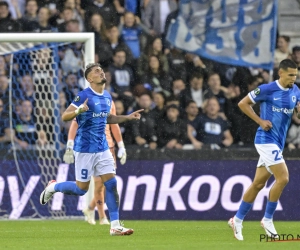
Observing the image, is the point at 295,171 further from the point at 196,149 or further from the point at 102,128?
the point at 102,128

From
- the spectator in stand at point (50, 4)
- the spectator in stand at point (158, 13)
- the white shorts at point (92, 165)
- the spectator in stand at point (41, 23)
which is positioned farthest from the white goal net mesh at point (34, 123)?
the white shorts at point (92, 165)

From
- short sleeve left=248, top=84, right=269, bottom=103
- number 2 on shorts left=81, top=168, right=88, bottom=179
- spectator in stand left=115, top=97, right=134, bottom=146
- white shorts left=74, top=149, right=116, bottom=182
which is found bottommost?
spectator in stand left=115, top=97, right=134, bottom=146

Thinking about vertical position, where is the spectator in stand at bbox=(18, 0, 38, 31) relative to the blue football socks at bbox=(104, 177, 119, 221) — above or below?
above

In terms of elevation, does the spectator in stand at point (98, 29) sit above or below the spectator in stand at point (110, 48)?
above

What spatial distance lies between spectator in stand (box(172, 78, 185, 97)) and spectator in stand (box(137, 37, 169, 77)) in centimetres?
33

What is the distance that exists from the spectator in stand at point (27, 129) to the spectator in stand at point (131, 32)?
2.53 meters

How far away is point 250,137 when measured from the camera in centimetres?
1547

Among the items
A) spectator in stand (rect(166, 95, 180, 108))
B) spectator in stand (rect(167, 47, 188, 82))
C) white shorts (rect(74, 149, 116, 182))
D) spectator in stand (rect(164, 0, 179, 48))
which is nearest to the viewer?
white shorts (rect(74, 149, 116, 182))

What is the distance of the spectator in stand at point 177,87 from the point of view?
50.9 feet

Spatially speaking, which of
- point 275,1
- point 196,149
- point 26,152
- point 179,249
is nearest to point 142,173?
point 196,149

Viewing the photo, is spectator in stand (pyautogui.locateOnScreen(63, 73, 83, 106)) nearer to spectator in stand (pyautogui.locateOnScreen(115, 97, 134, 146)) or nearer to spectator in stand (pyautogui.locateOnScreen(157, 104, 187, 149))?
spectator in stand (pyautogui.locateOnScreen(115, 97, 134, 146))

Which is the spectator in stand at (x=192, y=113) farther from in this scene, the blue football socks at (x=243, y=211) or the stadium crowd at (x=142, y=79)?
the blue football socks at (x=243, y=211)

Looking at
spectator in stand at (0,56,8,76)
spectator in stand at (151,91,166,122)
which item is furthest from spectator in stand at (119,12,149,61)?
spectator in stand at (0,56,8,76)

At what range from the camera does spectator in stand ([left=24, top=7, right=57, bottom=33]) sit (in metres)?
15.6
